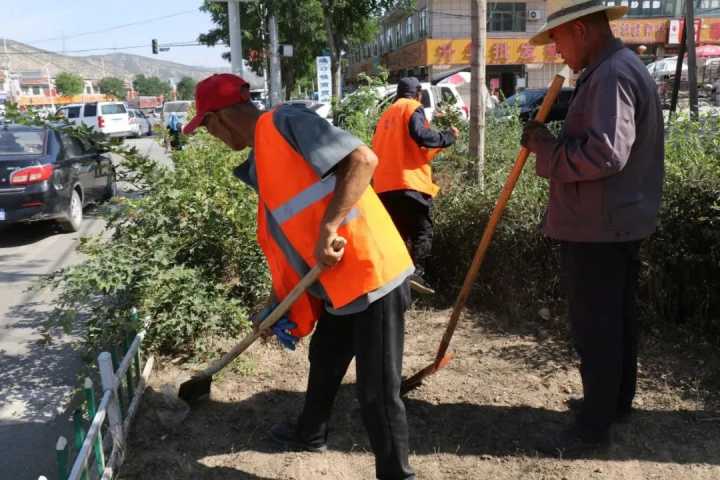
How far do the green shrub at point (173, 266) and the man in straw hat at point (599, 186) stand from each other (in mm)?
1933

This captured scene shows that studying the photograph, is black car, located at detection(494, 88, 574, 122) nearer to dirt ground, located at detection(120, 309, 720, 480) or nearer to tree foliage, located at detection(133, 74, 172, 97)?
dirt ground, located at detection(120, 309, 720, 480)

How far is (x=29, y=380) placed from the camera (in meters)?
3.83

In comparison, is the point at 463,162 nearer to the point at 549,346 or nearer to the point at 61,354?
the point at 549,346

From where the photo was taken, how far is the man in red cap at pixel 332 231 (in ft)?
6.57

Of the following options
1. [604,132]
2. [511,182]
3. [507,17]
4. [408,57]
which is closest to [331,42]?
[408,57]

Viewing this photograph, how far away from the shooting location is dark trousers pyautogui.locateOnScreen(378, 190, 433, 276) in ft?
14.1

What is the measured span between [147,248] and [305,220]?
1.72m

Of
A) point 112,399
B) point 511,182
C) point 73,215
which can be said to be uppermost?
point 511,182

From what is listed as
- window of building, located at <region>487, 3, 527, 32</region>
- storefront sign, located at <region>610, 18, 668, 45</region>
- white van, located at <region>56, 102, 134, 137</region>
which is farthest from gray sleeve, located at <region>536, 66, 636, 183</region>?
storefront sign, located at <region>610, 18, 668, 45</region>

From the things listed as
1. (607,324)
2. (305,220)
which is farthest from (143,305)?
(607,324)

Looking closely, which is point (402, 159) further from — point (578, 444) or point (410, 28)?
point (410, 28)

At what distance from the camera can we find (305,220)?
212 centimetres

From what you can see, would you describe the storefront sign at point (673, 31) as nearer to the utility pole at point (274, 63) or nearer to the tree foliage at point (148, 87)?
the utility pole at point (274, 63)

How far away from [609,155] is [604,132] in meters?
0.08
